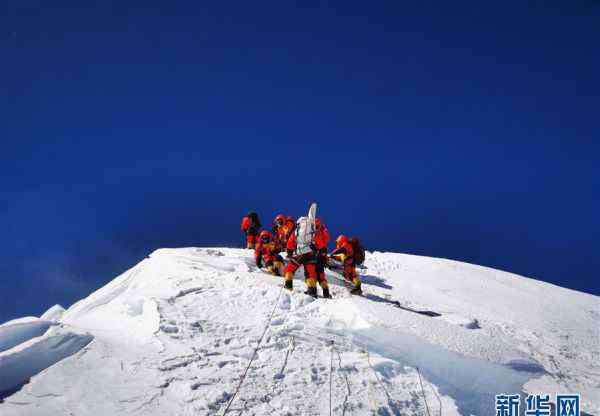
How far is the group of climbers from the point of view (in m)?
9.31

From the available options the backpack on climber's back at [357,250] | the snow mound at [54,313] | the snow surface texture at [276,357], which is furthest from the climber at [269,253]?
the snow mound at [54,313]

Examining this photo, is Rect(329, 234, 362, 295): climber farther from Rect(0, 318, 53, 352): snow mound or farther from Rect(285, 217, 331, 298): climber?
Rect(0, 318, 53, 352): snow mound

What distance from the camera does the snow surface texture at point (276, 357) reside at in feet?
13.6

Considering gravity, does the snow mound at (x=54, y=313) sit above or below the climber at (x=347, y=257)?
below

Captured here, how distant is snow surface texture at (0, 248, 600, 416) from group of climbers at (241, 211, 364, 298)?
117 cm

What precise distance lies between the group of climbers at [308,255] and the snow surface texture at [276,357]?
117 centimetres

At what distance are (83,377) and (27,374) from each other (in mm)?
570

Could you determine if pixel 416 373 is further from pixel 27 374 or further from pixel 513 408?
pixel 27 374

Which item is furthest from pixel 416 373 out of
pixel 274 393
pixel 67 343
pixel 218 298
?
pixel 67 343

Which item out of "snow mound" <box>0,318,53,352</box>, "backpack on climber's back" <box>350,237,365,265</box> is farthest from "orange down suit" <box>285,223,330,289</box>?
"snow mound" <box>0,318,53,352</box>

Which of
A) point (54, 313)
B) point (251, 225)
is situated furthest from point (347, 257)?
point (54, 313)

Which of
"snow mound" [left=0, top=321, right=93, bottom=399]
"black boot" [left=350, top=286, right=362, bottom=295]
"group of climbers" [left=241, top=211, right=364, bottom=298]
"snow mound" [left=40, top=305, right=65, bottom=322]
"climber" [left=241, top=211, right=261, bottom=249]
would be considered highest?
"climber" [left=241, top=211, right=261, bottom=249]

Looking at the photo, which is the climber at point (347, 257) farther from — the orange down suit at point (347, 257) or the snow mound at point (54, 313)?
the snow mound at point (54, 313)

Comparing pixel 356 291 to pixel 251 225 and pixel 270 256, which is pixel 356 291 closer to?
pixel 270 256
